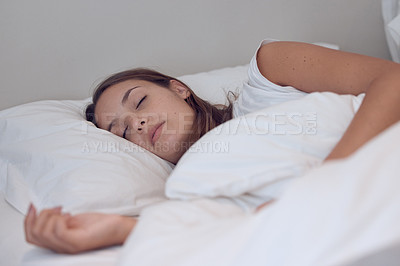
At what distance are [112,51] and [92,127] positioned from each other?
41 cm

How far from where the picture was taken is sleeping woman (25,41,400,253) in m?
0.78

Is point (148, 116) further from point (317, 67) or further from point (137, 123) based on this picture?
point (317, 67)

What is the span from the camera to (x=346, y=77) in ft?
3.14

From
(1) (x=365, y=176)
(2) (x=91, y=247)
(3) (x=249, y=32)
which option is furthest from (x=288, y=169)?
(3) (x=249, y=32)

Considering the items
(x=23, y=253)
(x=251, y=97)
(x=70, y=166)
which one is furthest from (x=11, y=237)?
(x=251, y=97)

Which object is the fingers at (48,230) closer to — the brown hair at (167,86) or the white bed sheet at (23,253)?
the white bed sheet at (23,253)

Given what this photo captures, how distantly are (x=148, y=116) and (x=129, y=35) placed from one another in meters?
0.45

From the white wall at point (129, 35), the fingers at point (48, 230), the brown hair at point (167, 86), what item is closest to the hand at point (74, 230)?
the fingers at point (48, 230)

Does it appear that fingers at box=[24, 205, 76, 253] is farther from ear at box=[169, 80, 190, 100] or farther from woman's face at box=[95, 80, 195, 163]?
ear at box=[169, 80, 190, 100]

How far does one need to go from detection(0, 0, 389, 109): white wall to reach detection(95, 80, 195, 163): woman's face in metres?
0.27

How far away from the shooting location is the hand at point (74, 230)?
2.28ft

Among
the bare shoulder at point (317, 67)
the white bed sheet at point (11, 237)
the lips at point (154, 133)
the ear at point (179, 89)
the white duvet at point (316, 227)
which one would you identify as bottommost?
the white bed sheet at point (11, 237)

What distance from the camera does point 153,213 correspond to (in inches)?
27.1

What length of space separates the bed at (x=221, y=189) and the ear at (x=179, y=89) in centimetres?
22
